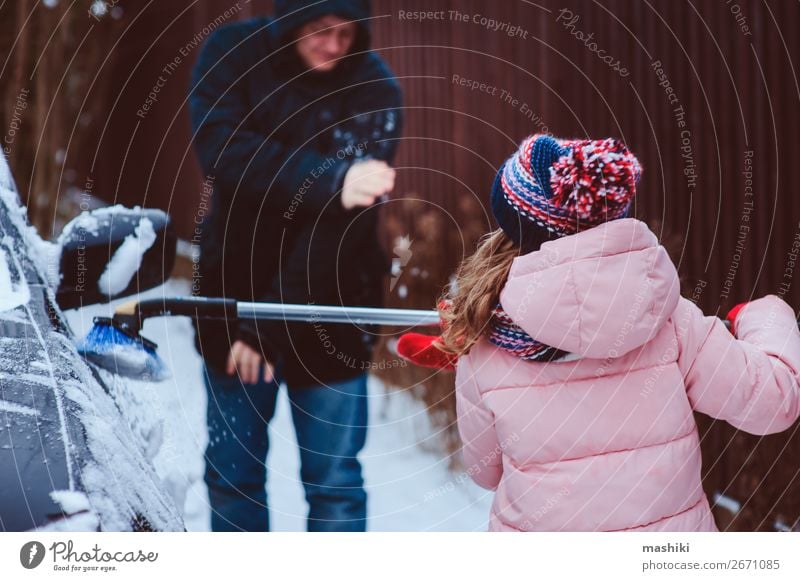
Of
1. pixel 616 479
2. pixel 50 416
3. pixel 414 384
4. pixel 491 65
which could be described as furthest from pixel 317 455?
pixel 491 65

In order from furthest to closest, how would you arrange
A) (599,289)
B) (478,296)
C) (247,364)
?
(247,364) → (478,296) → (599,289)

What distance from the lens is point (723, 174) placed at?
111 centimetres

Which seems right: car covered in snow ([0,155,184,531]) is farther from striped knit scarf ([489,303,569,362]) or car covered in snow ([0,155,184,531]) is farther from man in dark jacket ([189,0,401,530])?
striped knit scarf ([489,303,569,362])

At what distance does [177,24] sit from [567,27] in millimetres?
545

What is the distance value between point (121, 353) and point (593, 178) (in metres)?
0.71

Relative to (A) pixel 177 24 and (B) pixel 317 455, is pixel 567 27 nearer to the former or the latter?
(A) pixel 177 24

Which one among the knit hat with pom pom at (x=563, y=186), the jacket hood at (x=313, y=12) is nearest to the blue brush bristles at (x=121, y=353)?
the jacket hood at (x=313, y=12)

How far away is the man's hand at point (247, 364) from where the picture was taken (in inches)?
44.4

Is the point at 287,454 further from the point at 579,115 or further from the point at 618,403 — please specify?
the point at 579,115

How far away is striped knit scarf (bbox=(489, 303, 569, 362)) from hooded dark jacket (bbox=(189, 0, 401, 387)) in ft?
1.17
